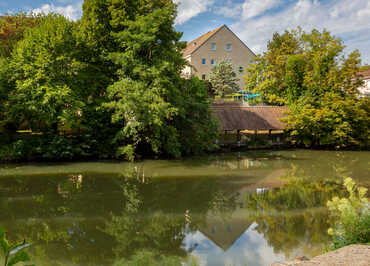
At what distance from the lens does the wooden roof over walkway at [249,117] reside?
2767cm

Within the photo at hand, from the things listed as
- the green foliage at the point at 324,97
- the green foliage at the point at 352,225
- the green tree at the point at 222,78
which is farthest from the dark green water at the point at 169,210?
the green tree at the point at 222,78

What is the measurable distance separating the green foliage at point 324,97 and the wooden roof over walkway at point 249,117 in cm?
127

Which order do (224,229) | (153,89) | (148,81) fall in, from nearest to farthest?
(224,229) < (153,89) < (148,81)

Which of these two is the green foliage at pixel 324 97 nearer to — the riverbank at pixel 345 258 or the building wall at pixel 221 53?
the building wall at pixel 221 53

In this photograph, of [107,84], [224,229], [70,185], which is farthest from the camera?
[107,84]

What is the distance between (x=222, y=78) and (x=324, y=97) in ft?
50.7

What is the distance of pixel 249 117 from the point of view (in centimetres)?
2895

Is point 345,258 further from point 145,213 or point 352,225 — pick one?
point 145,213

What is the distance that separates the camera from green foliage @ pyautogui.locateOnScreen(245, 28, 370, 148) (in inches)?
1038

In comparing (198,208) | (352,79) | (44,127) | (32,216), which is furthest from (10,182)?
(352,79)

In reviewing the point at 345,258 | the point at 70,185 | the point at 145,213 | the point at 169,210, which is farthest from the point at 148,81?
the point at 345,258

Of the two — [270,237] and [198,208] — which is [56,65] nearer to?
[198,208]

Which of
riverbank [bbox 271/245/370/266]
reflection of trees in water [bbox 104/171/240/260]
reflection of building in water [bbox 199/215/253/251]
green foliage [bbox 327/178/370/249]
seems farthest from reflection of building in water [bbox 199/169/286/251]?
riverbank [bbox 271/245/370/266]

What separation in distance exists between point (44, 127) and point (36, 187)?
9.49 m
